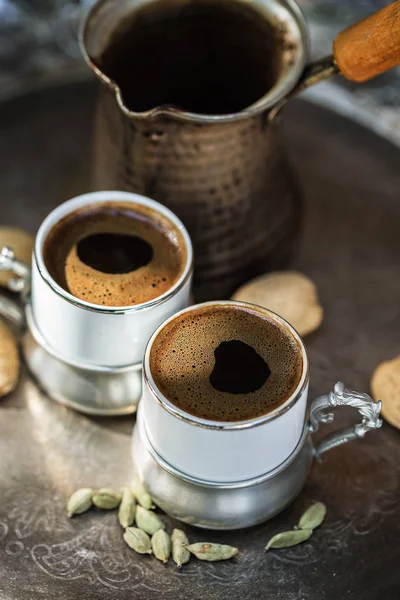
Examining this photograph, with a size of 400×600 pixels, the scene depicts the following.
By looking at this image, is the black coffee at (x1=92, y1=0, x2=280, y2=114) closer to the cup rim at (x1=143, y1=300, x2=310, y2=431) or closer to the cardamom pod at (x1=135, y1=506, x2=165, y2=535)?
the cup rim at (x1=143, y1=300, x2=310, y2=431)

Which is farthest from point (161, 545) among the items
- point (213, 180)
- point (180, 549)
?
point (213, 180)

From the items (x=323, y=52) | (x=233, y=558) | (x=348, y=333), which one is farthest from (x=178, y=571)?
(x=323, y=52)

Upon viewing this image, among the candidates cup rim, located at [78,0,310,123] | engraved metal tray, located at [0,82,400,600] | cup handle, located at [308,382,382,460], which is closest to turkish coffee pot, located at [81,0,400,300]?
cup rim, located at [78,0,310,123]

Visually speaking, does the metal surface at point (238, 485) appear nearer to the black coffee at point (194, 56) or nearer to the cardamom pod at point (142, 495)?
the cardamom pod at point (142, 495)

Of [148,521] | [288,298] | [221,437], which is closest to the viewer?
[221,437]

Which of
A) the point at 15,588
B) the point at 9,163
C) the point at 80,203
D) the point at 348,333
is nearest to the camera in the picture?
the point at 15,588

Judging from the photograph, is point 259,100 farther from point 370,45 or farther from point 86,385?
point 86,385

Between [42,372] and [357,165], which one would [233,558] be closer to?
[42,372]
